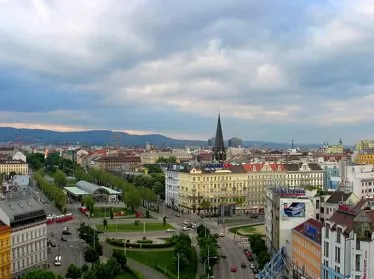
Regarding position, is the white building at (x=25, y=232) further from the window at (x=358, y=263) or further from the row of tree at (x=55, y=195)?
the row of tree at (x=55, y=195)

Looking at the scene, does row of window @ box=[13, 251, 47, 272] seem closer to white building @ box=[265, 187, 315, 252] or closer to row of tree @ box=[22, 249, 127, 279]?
row of tree @ box=[22, 249, 127, 279]

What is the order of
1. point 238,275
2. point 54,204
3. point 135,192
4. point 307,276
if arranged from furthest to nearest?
1. point 54,204
2. point 135,192
3. point 238,275
4. point 307,276

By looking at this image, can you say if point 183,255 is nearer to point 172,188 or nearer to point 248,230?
point 248,230

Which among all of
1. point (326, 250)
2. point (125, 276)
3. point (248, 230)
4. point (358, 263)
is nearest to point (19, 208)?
point (125, 276)

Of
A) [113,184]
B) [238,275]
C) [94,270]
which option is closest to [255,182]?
[113,184]

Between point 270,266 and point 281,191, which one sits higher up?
point 281,191

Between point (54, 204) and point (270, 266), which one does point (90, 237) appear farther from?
point (54, 204)

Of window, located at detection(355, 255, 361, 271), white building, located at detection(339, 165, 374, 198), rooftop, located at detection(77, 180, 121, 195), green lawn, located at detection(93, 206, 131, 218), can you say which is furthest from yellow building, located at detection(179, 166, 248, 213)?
window, located at detection(355, 255, 361, 271)
